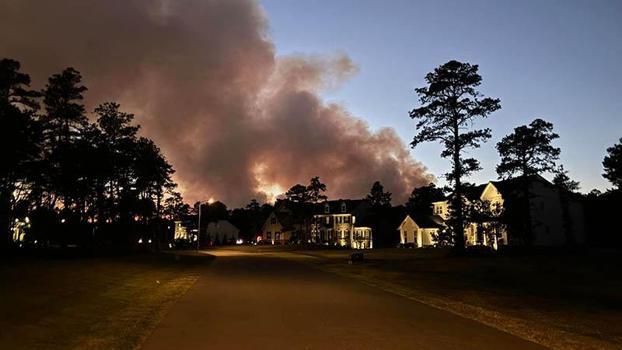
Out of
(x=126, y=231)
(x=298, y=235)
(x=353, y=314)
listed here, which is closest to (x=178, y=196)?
(x=298, y=235)

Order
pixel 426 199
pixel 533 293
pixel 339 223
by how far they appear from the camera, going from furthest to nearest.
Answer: pixel 339 223 → pixel 426 199 → pixel 533 293

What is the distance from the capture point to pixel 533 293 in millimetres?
20734

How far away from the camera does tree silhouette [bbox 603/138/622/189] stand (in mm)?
52219

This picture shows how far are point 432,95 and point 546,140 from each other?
45.9 ft

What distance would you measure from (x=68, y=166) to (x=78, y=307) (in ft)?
126

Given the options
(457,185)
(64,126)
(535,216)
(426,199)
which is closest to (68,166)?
(64,126)

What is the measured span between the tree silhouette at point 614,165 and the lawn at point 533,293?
1924cm

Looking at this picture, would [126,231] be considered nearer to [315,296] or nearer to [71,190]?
[71,190]

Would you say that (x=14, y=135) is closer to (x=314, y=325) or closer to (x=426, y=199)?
(x=314, y=325)

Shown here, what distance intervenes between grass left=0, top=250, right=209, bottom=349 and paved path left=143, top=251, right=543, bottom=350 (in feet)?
2.72

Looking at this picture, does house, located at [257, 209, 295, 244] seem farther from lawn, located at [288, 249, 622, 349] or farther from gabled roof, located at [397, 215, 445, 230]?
lawn, located at [288, 249, 622, 349]

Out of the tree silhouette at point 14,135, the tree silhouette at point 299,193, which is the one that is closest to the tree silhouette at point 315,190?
the tree silhouette at point 299,193

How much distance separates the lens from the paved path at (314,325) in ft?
32.3

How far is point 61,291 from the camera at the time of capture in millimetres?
17203
